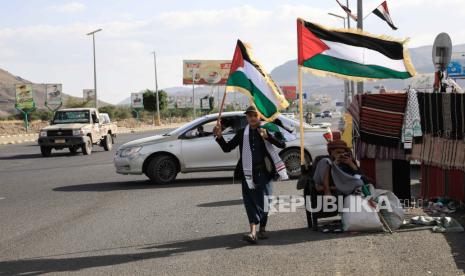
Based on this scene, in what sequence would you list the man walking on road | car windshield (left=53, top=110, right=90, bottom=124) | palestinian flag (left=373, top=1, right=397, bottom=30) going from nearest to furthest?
1. the man walking on road
2. palestinian flag (left=373, top=1, right=397, bottom=30)
3. car windshield (left=53, top=110, right=90, bottom=124)

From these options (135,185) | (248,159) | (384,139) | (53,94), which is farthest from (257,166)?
(53,94)

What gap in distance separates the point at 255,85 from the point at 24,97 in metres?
58.9

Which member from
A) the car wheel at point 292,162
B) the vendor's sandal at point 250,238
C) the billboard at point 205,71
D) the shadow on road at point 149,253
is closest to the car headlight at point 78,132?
the car wheel at point 292,162

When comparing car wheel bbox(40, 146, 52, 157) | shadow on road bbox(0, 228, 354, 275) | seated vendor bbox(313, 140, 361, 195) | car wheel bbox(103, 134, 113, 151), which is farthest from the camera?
car wheel bbox(103, 134, 113, 151)

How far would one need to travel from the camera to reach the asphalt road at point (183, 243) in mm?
6902

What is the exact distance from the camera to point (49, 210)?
11742 millimetres

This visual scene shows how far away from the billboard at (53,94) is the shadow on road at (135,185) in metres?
55.2

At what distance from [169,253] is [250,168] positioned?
1.44 metres

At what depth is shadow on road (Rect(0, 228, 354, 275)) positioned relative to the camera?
7148 millimetres

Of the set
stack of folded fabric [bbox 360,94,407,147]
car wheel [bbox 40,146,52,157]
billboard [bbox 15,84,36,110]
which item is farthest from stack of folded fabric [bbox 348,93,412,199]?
billboard [bbox 15,84,36,110]

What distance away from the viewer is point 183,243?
830cm

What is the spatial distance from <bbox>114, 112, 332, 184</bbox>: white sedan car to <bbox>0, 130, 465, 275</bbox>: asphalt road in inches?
69.2

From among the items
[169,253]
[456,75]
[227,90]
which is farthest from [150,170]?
[456,75]

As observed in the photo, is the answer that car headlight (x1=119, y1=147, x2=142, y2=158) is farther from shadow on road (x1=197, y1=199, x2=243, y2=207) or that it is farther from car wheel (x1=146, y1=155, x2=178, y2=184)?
shadow on road (x1=197, y1=199, x2=243, y2=207)
